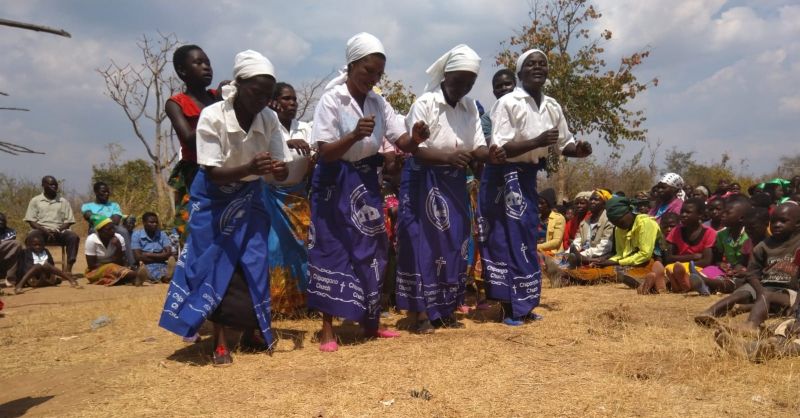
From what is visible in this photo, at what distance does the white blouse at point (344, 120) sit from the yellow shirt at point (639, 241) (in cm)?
392

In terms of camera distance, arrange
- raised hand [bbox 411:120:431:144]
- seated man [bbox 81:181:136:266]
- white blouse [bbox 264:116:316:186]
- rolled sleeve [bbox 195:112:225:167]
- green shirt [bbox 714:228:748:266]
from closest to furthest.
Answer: rolled sleeve [bbox 195:112:225:167] → raised hand [bbox 411:120:431:144] → white blouse [bbox 264:116:316:186] → green shirt [bbox 714:228:748:266] → seated man [bbox 81:181:136:266]

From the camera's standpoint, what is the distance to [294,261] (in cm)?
530

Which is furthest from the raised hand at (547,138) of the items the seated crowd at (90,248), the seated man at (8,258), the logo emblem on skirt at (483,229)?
the seated man at (8,258)

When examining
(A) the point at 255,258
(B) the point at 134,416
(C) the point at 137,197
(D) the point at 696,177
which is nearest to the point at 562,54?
(D) the point at 696,177

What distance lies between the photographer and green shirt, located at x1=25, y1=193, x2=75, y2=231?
10.6 meters

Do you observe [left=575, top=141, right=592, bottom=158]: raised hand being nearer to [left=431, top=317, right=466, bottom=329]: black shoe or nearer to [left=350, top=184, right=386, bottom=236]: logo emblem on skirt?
[left=431, top=317, right=466, bottom=329]: black shoe

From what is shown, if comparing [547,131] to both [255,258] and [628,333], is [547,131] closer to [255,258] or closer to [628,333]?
[628,333]

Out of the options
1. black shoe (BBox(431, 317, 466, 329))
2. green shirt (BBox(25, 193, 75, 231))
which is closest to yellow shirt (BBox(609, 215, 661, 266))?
black shoe (BBox(431, 317, 466, 329))

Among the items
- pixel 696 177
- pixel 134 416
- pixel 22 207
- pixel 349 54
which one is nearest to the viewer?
pixel 134 416

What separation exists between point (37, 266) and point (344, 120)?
740 cm

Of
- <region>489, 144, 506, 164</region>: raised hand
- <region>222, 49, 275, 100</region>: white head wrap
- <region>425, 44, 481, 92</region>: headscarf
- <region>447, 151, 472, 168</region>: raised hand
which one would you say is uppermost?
<region>425, 44, 481, 92</region>: headscarf

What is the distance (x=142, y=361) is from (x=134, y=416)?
1165mm

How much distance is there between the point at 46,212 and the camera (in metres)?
10.6

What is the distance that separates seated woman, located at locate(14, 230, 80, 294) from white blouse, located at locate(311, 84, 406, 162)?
23.0 ft
